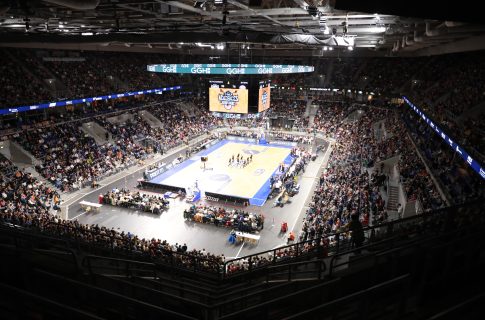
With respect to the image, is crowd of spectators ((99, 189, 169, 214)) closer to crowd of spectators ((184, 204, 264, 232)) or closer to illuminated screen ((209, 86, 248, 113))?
crowd of spectators ((184, 204, 264, 232))

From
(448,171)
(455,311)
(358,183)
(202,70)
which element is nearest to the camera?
(455,311)

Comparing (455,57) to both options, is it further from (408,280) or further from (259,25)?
(408,280)

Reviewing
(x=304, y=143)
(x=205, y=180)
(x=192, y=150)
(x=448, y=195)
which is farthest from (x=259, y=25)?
(x=304, y=143)

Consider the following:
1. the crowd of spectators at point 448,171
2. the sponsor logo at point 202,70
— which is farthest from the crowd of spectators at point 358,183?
the sponsor logo at point 202,70

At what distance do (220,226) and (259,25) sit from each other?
463 inches

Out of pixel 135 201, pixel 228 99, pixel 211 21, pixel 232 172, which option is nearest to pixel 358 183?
pixel 228 99

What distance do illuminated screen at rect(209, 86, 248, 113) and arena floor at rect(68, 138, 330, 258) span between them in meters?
7.15

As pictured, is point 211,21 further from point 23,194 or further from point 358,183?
point 23,194

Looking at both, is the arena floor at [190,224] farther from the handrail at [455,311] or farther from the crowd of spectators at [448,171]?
the handrail at [455,311]

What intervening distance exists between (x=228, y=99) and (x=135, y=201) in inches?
389

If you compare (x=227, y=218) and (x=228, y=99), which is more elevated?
(x=228, y=99)

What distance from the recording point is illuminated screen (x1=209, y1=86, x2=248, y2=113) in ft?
80.3

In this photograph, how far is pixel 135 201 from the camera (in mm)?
23344

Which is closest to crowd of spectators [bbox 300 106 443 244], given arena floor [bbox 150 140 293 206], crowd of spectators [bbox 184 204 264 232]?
crowd of spectators [bbox 184 204 264 232]
